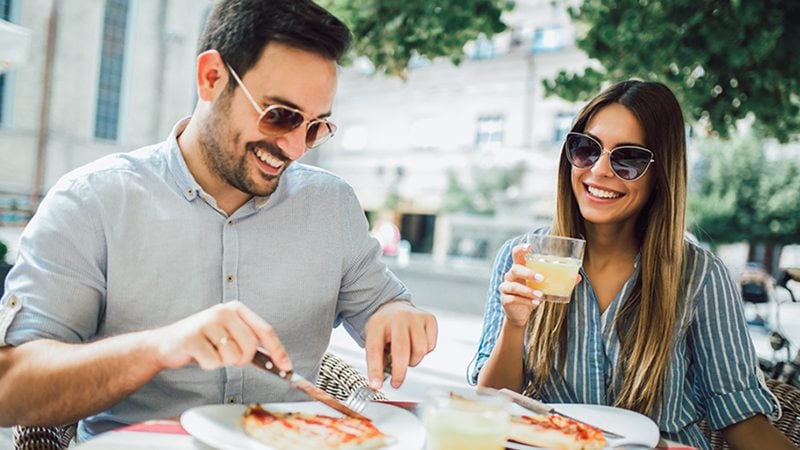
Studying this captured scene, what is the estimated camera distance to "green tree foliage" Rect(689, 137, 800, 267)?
2212cm

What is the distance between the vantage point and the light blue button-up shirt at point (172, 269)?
1506 mm

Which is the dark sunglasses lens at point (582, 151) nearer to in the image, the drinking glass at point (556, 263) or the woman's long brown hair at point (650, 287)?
the woman's long brown hair at point (650, 287)

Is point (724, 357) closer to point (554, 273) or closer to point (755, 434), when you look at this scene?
point (755, 434)

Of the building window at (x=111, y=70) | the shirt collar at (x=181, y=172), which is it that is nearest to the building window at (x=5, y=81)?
the building window at (x=111, y=70)

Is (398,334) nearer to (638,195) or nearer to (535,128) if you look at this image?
(638,195)

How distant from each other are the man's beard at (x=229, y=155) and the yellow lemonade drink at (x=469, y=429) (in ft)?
2.67

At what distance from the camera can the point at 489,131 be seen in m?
26.1

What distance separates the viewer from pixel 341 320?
6.86ft

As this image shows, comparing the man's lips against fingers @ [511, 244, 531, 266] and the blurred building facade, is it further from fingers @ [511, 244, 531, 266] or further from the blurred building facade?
the blurred building facade

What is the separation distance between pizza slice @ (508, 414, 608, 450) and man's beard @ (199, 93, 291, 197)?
826 mm

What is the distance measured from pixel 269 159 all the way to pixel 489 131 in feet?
81.5

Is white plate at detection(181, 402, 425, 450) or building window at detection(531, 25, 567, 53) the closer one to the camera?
white plate at detection(181, 402, 425, 450)

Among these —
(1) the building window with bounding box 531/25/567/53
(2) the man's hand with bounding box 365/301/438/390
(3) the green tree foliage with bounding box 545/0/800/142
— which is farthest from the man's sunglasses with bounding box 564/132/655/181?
(1) the building window with bounding box 531/25/567/53

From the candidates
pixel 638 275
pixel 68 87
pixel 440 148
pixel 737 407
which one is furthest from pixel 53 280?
pixel 440 148
